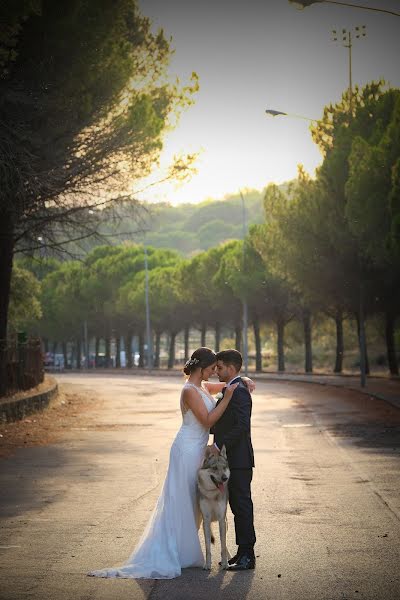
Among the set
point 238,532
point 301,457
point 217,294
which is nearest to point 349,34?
point 217,294

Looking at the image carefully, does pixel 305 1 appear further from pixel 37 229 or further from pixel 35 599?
pixel 35 599

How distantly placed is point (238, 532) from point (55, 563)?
4.79 ft

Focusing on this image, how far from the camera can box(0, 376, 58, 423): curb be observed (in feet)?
77.2

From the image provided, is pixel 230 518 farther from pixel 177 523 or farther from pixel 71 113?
pixel 71 113

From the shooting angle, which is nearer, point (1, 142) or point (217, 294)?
point (1, 142)

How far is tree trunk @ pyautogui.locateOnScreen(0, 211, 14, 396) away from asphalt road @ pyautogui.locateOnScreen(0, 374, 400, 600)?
370cm

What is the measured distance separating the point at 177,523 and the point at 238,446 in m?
0.76

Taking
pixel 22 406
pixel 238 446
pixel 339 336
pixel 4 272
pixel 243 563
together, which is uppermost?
pixel 339 336

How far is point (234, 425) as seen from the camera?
27.4 ft

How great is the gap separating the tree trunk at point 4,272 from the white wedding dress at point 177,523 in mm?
17751

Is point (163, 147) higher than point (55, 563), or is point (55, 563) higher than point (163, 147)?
point (163, 147)

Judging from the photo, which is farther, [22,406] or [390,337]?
[390,337]

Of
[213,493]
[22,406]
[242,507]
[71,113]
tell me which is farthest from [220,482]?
[22,406]

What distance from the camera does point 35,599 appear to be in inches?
278
